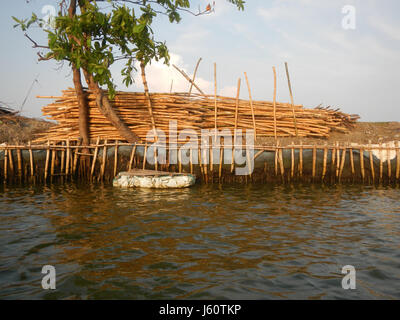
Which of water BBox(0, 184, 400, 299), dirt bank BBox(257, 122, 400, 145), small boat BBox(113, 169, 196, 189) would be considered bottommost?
water BBox(0, 184, 400, 299)

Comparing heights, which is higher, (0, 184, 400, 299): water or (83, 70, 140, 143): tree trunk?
(83, 70, 140, 143): tree trunk

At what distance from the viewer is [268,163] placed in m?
11.0

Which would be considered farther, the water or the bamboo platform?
the bamboo platform

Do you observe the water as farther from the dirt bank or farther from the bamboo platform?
the dirt bank

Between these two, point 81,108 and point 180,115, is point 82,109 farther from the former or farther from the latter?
point 180,115

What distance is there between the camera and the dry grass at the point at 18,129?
13.7 meters

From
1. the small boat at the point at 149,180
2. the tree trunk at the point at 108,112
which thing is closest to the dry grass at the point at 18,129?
the tree trunk at the point at 108,112

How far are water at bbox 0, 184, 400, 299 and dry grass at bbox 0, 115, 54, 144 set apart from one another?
6670 millimetres

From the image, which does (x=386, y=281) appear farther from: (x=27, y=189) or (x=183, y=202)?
(x=27, y=189)

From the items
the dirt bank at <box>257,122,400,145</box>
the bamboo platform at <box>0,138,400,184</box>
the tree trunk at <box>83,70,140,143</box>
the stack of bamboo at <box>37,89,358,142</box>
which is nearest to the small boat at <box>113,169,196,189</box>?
the bamboo platform at <box>0,138,400,184</box>

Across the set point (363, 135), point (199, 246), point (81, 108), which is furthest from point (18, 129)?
point (363, 135)

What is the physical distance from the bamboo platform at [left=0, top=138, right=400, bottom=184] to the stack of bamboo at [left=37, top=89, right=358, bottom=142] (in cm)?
133

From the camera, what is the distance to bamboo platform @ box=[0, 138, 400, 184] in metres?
10.9

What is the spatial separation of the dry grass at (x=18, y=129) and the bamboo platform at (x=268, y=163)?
305cm
